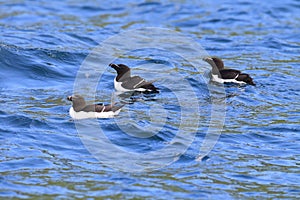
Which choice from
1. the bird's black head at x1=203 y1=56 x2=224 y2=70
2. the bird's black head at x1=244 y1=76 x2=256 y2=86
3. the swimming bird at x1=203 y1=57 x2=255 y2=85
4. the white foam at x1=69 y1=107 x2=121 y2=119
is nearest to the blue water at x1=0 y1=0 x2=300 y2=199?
the white foam at x1=69 y1=107 x2=121 y2=119

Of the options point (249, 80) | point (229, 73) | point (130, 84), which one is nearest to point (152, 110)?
point (130, 84)

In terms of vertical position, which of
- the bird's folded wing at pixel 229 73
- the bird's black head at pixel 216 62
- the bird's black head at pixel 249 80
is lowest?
the bird's black head at pixel 249 80

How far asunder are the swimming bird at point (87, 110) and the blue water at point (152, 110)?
18 centimetres

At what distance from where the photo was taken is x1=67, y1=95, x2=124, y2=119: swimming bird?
12.0m

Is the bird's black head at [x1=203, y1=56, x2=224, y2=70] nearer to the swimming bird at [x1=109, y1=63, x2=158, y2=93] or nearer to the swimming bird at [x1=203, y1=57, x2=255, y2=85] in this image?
the swimming bird at [x1=203, y1=57, x2=255, y2=85]

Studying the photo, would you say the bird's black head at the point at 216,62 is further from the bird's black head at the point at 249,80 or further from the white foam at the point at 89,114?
the white foam at the point at 89,114

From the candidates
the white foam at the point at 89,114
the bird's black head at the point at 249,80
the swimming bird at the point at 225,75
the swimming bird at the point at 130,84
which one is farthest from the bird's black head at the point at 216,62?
the white foam at the point at 89,114

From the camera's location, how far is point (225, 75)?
628 inches

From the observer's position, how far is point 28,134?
11133 mm

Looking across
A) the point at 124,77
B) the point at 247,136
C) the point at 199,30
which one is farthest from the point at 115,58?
the point at 247,136

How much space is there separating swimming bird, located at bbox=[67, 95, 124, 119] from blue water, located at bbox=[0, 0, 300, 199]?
0.18 metres

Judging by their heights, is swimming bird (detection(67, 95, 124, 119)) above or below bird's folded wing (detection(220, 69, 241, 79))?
above

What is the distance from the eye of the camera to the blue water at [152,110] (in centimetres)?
938

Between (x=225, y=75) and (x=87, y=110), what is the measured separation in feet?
15.9
